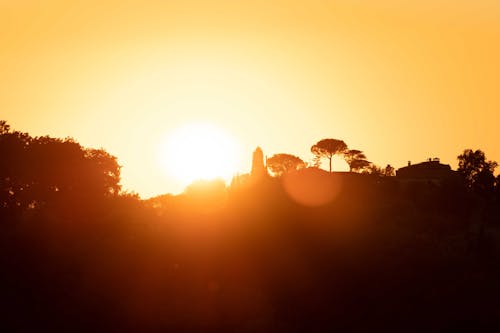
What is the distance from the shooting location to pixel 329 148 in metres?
124

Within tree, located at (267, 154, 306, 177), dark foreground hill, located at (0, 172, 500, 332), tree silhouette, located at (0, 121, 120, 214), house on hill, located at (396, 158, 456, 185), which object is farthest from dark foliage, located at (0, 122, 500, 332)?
tree, located at (267, 154, 306, 177)

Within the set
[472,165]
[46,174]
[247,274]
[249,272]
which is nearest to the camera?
[247,274]

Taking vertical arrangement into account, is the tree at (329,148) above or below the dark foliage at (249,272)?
above

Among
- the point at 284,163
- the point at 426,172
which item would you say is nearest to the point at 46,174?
the point at 284,163

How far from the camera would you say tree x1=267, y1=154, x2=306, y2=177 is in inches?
5012

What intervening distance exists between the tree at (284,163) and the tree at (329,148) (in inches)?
180

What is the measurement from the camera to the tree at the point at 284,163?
127312 millimetres

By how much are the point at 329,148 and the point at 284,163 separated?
327 inches

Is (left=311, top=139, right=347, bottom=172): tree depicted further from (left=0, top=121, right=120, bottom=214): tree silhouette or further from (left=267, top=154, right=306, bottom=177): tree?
(left=0, top=121, right=120, bottom=214): tree silhouette

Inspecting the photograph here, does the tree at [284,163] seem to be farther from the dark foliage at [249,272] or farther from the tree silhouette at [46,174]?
the dark foliage at [249,272]

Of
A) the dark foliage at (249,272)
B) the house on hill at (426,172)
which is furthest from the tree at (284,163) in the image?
the dark foliage at (249,272)

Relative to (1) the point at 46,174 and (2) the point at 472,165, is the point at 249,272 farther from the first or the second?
(2) the point at 472,165

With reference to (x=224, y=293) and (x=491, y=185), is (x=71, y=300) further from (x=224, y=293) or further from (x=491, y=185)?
(x=491, y=185)

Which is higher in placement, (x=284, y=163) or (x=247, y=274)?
(x=284, y=163)
